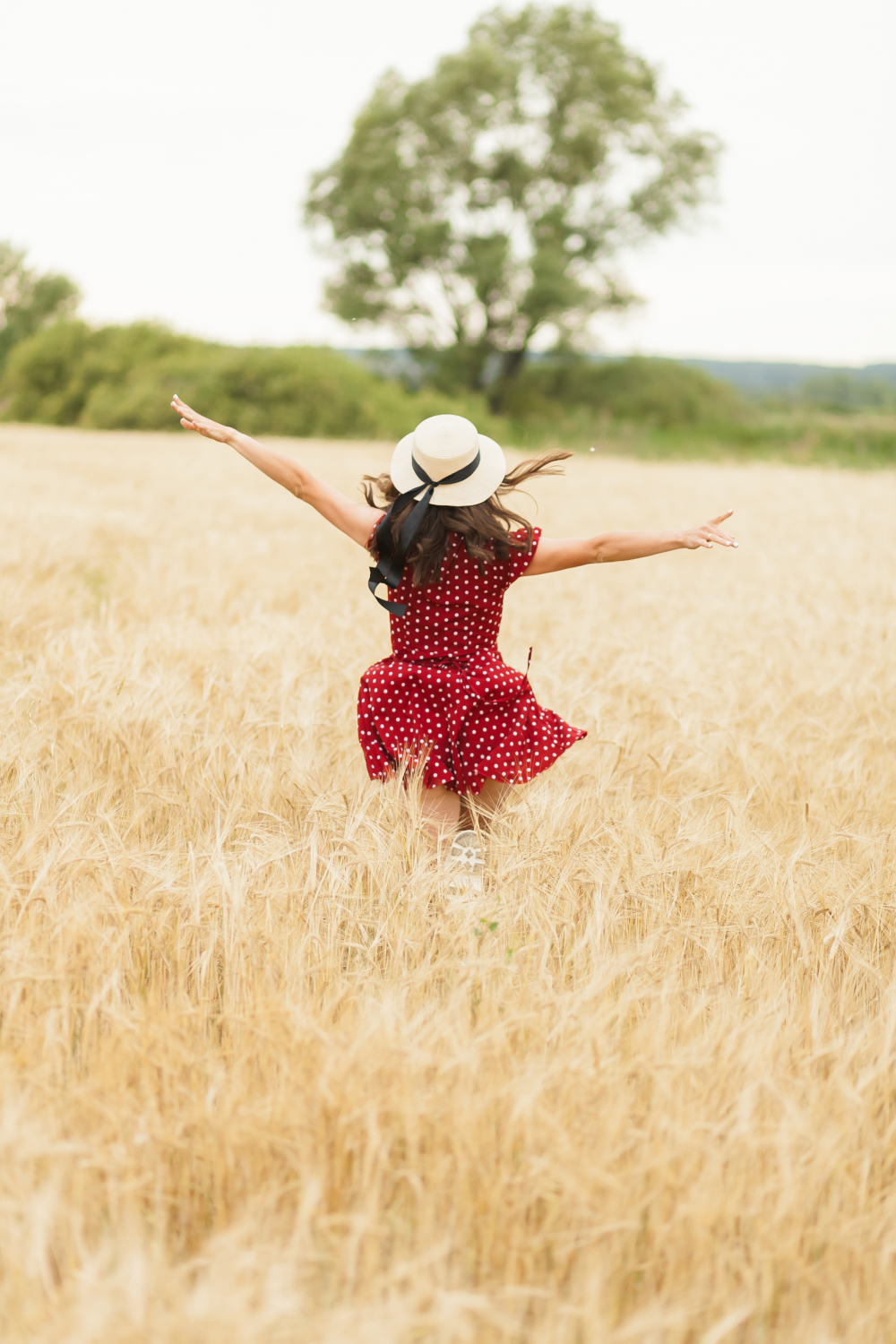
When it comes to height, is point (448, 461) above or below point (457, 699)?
above

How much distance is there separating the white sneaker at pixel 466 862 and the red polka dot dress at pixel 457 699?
0.15 metres

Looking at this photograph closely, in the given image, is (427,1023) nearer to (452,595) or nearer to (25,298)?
(452,595)

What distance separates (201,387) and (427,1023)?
1032 inches

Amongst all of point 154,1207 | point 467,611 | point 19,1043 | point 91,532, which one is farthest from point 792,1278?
point 91,532

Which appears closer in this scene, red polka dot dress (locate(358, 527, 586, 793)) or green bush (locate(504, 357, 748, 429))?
red polka dot dress (locate(358, 527, 586, 793))

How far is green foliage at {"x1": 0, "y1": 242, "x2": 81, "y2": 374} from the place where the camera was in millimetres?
43250

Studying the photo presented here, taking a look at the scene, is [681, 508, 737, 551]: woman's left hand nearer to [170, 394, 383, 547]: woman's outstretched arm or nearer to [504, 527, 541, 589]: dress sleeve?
[504, 527, 541, 589]: dress sleeve

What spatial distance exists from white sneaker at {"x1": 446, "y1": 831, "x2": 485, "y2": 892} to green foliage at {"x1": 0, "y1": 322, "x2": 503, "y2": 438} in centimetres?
2277

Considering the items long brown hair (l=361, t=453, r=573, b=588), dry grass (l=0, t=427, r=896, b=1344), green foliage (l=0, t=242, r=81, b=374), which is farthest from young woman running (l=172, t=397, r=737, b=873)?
green foliage (l=0, t=242, r=81, b=374)

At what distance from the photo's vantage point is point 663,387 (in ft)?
102

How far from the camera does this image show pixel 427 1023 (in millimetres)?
1601

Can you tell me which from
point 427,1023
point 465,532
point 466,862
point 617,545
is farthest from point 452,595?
point 427,1023

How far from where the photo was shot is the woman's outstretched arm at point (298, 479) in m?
2.48

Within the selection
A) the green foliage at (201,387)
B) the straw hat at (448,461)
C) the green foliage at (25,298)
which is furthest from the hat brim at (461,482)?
the green foliage at (25,298)
